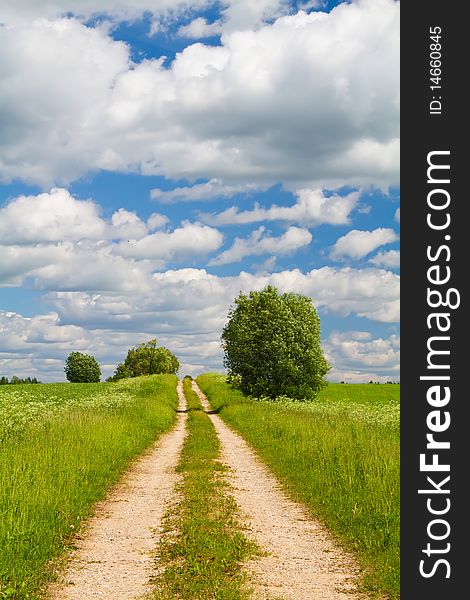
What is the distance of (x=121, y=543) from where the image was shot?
11.3 meters

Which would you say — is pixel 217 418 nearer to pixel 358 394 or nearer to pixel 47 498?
pixel 47 498

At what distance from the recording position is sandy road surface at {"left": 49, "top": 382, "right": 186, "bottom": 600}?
8.96 meters

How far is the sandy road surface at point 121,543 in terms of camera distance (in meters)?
8.96

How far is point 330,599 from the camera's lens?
27.9 ft

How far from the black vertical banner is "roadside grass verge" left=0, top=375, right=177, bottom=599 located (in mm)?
5275

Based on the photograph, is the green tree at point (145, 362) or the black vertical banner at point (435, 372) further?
the green tree at point (145, 362)

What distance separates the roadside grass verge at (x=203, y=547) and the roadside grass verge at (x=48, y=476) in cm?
180

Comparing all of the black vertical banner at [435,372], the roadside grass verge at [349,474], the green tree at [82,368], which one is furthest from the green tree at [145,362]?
the black vertical banner at [435,372]

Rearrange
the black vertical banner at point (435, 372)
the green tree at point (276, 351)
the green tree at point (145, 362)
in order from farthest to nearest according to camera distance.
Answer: the green tree at point (145, 362), the green tree at point (276, 351), the black vertical banner at point (435, 372)

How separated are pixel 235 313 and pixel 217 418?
47.0ft

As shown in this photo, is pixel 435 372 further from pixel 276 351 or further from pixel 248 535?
pixel 276 351

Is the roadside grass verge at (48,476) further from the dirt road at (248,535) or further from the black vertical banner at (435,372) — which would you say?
the black vertical banner at (435,372)

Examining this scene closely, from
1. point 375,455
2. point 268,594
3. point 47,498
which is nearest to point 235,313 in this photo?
point 375,455

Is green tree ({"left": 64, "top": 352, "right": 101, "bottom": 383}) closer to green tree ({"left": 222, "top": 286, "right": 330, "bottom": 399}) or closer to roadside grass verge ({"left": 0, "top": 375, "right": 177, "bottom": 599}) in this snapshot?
green tree ({"left": 222, "top": 286, "right": 330, "bottom": 399})
